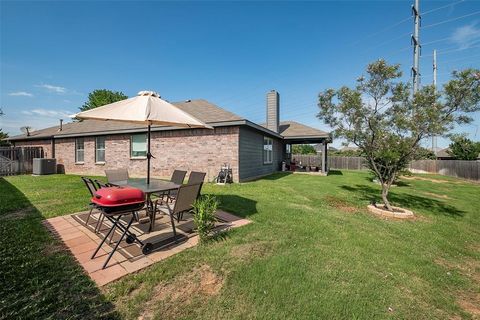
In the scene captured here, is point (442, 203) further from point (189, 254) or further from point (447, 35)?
point (447, 35)

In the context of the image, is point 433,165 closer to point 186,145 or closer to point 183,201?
point 186,145

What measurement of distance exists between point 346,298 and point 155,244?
2.72m

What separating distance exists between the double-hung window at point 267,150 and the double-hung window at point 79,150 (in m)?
12.8

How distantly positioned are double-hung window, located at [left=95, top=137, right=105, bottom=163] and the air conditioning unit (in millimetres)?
3401

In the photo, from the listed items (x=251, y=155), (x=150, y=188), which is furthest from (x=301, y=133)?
(x=150, y=188)

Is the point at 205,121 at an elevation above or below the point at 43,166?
above

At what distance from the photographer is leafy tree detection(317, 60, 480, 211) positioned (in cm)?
567

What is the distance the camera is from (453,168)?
20.8 meters

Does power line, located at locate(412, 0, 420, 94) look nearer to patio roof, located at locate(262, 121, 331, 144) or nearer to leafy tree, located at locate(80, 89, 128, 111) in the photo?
patio roof, located at locate(262, 121, 331, 144)

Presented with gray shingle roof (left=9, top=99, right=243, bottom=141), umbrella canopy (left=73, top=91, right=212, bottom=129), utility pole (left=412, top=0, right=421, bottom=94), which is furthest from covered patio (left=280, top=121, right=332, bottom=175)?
umbrella canopy (left=73, top=91, right=212, bottom=129)

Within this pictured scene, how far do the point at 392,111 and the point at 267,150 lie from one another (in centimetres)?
896

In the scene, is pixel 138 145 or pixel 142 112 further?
pixel 138 145

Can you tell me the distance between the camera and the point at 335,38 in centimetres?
1348

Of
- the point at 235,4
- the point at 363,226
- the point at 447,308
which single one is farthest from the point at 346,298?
the point at 235,4
